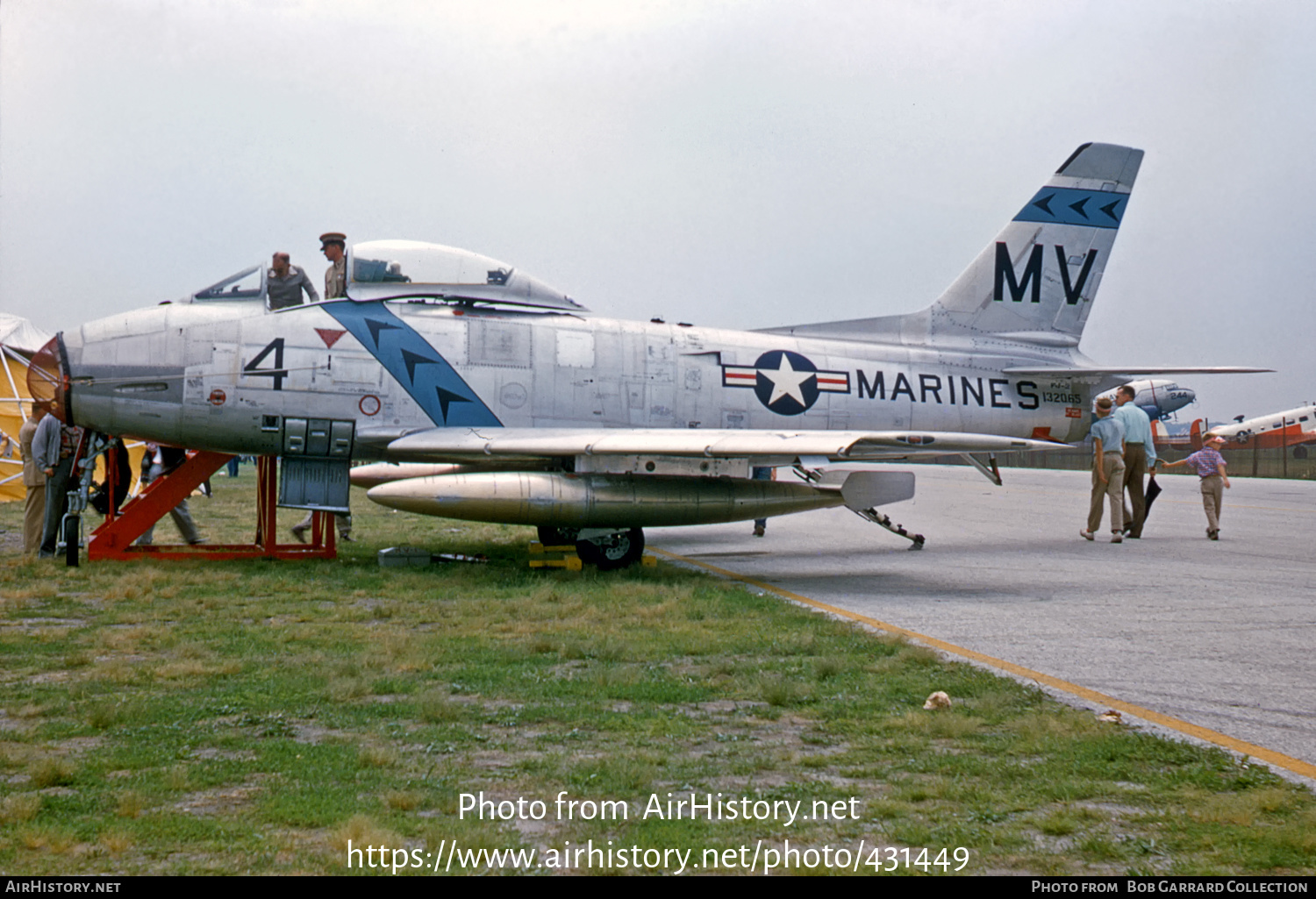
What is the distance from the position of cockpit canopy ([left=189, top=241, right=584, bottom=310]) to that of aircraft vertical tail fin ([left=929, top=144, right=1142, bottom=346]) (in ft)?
21.1

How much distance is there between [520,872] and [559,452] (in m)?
7.52

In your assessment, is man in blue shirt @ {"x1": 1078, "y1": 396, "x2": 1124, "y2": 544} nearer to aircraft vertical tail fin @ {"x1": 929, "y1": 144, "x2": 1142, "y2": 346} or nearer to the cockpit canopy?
aircraft vertical tail fin @ {"x1": 929, "y1": 144, "x2": 1142, "y2": 346}

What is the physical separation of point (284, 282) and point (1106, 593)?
923 cm

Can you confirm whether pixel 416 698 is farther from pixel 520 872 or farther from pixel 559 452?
pixel 559 452

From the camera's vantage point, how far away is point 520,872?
3.29m

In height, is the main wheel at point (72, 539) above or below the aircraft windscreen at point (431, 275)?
below

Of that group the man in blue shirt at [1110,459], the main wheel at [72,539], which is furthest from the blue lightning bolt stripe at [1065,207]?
the main wheel at [72,539]

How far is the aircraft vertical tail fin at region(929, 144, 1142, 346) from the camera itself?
48.9 ft

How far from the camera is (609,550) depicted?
37.4ft

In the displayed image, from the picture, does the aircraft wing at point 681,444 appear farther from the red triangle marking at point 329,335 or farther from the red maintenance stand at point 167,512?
the red maintenance stand at point 167,512

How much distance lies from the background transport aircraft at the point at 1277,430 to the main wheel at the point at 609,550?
157 feet

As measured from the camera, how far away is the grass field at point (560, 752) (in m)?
3.48

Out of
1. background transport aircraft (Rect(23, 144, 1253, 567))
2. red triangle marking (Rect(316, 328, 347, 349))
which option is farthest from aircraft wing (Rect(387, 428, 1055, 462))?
red triangle marking (Rect(316, 328, 347, 349))

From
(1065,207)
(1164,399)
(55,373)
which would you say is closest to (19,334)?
(55,373)
